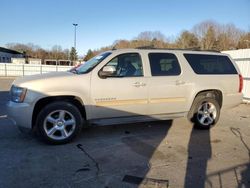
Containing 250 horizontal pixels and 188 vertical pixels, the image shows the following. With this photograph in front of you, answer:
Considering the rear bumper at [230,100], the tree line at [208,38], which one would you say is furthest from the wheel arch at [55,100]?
the tree line at [208,38]

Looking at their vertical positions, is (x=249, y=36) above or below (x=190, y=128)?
above

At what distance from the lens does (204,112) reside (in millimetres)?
6473

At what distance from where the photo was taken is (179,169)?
4047 millimetres

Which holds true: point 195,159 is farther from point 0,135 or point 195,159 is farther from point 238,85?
point 0,135

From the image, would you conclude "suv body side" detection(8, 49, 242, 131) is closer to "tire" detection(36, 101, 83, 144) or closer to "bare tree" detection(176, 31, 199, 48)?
"tire" detection(36, 101, 83, 144)

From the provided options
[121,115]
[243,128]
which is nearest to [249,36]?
[243,128]

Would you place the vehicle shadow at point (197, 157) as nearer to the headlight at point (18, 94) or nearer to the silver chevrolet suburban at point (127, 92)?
the silver chevrolet suburban at point (127, 92)

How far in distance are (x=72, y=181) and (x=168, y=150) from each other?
209 cm

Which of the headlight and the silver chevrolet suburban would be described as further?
the silver chevrolet suburban

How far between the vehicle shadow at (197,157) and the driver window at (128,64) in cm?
190

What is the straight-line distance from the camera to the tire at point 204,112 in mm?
6301

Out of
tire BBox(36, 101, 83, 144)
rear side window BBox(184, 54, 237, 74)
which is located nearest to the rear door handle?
rear side window BBox(184, 54, 237, 74)

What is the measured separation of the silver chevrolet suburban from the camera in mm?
4859

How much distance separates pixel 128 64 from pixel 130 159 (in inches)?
84.0
